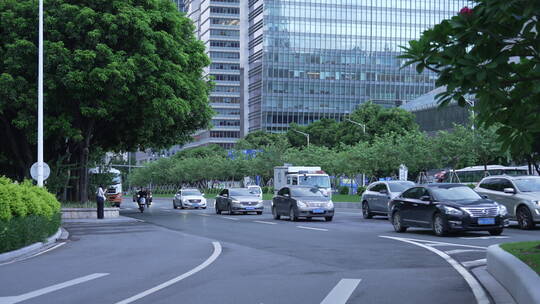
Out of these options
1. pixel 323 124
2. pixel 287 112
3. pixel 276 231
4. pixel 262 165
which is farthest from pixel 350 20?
pixel 276 231

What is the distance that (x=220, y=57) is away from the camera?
523ft

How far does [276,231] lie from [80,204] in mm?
16820

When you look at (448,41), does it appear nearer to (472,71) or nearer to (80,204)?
(472,71)

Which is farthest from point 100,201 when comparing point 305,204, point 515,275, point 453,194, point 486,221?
point 515,275

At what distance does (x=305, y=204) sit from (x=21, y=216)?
15.3m

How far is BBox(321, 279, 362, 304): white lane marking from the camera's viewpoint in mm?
9508

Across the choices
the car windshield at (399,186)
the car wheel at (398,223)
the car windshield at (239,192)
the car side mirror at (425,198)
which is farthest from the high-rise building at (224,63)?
the car side mirror at (425,198)

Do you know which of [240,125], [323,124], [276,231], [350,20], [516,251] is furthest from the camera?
[240,125]

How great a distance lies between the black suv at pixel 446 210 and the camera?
20688 millimetres

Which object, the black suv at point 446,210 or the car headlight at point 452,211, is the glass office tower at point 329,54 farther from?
the car headlight at point 452,211

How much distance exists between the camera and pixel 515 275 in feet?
30.9

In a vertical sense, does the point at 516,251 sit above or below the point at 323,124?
below

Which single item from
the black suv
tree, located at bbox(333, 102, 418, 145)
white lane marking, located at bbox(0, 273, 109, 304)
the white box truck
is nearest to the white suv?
the white box truck

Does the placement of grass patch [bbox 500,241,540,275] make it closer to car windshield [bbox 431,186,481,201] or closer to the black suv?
the black suv
